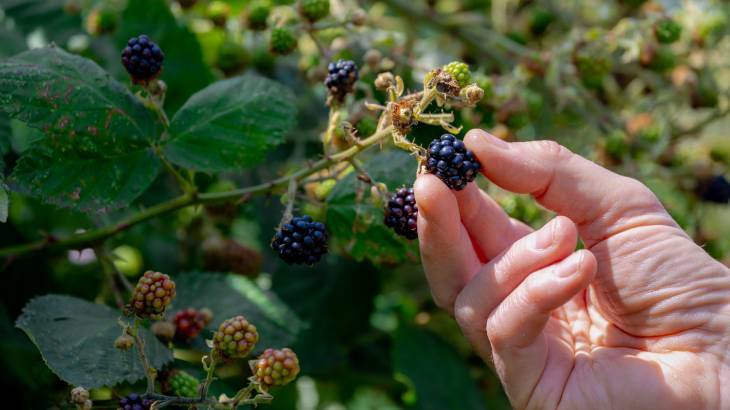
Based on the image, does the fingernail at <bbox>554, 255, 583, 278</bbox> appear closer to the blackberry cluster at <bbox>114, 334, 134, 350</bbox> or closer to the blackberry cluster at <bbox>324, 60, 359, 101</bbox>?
the blackberry cluster at <bbox>324, 60, 359, 101</bbox>

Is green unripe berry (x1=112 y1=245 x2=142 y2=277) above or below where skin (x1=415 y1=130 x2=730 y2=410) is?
below

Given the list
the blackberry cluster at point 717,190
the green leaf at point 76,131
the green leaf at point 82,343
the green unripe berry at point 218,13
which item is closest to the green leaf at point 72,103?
the green leaf at point 76,131

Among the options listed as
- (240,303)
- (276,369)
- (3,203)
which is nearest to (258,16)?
(240,303)

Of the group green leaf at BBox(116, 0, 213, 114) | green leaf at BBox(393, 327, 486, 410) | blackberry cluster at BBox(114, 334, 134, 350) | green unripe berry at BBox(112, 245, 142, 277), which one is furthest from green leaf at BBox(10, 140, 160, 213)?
green leaf at BBox(393, 327, 486, 410)

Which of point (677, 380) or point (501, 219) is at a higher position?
point (501, 219)

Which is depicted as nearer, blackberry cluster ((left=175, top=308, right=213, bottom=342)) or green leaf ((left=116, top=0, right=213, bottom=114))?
blackberry cluster ((left=175, top=308, right=213, bottom=342))

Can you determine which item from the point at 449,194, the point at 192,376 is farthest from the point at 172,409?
the point at 449,194

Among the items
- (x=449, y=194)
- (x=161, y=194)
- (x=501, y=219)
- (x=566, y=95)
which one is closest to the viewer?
(x=449, y=194)

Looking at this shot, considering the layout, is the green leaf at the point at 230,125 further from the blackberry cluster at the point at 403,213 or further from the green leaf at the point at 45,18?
the green leaf at the point at 45,18

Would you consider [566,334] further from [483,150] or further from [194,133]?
[194,133]
